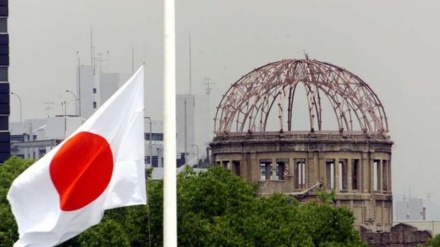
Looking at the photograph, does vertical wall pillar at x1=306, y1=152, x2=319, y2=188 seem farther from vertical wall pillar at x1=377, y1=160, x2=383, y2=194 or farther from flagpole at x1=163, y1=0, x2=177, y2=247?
flagpole at x1=163, y1=0, x2=177, y2=247

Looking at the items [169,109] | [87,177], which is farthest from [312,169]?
[169,109]

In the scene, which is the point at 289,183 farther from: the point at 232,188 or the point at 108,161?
the point at 108,161

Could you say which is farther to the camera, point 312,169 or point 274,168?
point 274,168

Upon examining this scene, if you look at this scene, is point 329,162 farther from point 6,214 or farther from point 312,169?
point 6,214

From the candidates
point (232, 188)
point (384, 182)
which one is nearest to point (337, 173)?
point (384, 182)

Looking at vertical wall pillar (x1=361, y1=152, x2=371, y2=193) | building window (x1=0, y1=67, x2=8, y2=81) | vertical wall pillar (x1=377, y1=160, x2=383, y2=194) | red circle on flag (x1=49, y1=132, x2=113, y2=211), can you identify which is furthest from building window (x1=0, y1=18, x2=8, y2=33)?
red circle on flag (x1=49, y1=132, x2=113, y2=211)

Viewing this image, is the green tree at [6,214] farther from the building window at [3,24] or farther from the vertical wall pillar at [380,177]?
the building window at [3,24]

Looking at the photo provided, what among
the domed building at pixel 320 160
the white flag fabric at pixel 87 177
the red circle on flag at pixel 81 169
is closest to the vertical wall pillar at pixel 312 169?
the domed building at pixel 320 160
